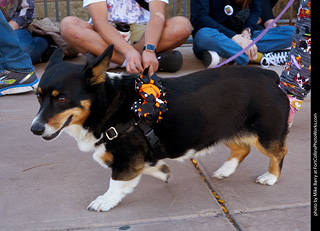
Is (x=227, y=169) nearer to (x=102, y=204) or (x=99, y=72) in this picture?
(x=102, y=204)

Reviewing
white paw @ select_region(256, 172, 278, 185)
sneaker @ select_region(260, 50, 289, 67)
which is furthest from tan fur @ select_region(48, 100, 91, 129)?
sneaker @ select_region(260, 50, 289, 67)

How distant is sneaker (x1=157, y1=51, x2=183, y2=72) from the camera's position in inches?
221

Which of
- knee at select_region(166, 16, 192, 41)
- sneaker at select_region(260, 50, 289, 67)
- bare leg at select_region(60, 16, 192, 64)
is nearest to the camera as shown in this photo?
bare leg at select_region(60, 16, 192, 64)

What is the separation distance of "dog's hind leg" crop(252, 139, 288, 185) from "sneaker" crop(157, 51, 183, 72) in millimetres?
2845

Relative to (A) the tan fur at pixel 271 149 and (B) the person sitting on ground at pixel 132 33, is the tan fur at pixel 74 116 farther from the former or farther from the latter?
(B) the person sitting on ground at pixel 132 33

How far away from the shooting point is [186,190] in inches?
116

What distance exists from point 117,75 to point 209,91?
2.05 ft

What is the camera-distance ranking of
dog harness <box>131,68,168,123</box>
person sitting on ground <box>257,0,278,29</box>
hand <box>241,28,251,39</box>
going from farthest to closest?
person sitting on ground <box>257,0,278,29</box>, hand <box>241,28,251,39</box>, dog harness <box>131,68,168,123</box>

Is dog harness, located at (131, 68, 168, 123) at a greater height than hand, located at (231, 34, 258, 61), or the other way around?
dog harness, located at (131, 68, 168, 123)

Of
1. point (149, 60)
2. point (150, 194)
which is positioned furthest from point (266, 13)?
point (150, 194)

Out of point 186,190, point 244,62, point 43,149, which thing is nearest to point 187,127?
point 186,190

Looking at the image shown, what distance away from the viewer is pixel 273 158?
2.99 meters

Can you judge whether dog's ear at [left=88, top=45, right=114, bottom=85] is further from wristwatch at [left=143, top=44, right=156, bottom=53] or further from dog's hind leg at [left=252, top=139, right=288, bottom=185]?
wristwatch at [left=143, top=44, right=156, bottom=53]

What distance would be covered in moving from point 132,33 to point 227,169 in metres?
3.22
